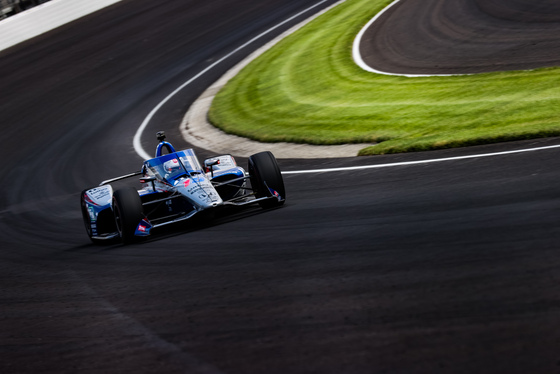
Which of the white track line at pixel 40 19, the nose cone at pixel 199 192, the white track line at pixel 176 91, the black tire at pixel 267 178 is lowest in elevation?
the white track line at pixel 176 91

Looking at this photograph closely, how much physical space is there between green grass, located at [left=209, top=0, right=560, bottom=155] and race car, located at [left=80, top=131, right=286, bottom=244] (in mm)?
2776

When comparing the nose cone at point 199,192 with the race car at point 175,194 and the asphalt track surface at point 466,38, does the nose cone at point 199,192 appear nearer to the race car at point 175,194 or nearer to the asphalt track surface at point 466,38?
the race car at point 175,194

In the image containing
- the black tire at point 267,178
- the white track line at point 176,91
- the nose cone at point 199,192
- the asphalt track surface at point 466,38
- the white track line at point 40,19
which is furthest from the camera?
the white track line at point 40,19

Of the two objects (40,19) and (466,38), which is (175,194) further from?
(40,19)

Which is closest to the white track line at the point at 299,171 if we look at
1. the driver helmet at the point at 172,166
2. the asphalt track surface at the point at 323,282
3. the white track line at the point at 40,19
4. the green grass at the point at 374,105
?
the asphalt track surface at the point at 323,282

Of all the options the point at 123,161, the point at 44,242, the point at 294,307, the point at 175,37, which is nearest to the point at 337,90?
the point at 123,161

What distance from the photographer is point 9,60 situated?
33.9m

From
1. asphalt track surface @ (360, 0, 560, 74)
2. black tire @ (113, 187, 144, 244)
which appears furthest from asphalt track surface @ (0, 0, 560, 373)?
asphalt track surface @ (360, 0, 560, 74)

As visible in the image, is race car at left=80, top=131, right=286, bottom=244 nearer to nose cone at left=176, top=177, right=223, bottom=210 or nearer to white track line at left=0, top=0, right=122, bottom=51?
nose cone at left=176, top=177, right=223, bottom=210

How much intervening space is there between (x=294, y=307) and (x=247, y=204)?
14.8 feet

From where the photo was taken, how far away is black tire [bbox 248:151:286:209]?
11.0 metres

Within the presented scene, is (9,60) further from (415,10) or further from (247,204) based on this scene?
(247,204)

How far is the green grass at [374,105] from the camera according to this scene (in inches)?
510

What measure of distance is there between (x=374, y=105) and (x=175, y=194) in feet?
22.5
